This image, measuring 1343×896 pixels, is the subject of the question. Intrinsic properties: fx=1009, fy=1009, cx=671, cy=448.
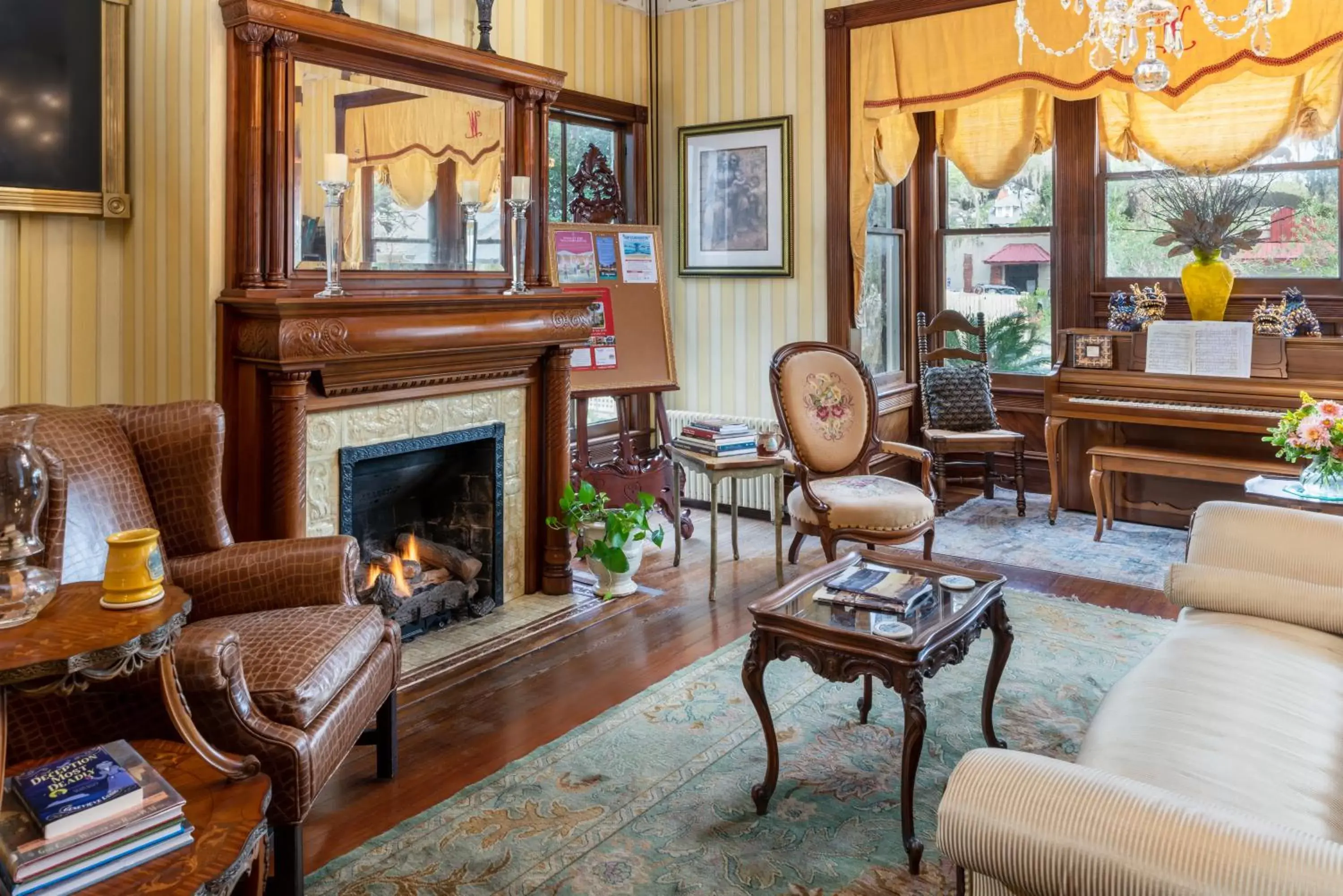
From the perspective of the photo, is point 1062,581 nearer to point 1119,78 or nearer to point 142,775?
point 1119,78

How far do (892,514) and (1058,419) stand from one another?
185cm

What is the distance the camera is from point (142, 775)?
5.71 feet

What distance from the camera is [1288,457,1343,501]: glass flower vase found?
3.59m

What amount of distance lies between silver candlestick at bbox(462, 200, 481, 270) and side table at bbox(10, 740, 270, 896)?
237 cm

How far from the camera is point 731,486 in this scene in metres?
5.53

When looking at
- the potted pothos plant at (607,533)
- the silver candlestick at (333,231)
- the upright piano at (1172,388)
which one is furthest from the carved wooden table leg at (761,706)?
the upright piano at (1172,388)

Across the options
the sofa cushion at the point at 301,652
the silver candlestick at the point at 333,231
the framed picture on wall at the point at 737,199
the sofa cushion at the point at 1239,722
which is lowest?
the sofa cushion at the point at 1239,722

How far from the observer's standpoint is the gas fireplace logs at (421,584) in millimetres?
3623

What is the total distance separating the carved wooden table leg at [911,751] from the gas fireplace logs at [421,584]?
6.36ft

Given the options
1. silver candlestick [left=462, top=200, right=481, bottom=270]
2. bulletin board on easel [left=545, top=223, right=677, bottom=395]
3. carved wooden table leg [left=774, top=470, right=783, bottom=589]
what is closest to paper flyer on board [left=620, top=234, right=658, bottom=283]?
bulletin board on easel [left=545, top=223, right=677, bottom=395]

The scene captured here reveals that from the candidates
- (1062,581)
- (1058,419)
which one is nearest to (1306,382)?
(1058,419)

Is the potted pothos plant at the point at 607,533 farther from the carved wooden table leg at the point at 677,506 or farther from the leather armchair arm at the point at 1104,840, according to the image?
the leather armchair arm at the point at 1104,840

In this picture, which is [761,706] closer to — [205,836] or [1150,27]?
[205,836]

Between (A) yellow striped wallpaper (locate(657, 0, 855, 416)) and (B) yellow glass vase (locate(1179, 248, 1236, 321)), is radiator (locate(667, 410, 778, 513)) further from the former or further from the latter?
(B) yellow glass vase (locate(1179, 248, 1236, 321))
